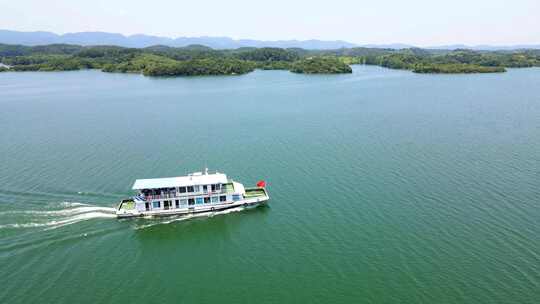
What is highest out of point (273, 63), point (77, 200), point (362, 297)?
point (273, 63)

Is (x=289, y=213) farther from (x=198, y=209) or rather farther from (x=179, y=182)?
(x=179, y=182)

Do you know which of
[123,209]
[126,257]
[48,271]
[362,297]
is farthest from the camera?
[123,209]

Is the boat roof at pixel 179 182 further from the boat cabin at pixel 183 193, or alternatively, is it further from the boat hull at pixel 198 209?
the boat hull at pixel 198 209

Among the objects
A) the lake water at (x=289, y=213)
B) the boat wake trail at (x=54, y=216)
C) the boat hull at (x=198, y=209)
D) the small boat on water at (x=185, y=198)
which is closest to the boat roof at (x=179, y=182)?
the small boat on water at (x=185, y=198)

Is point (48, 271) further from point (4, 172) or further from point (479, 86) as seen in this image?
point (479, 86)

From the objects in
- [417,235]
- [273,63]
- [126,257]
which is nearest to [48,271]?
[126,257]

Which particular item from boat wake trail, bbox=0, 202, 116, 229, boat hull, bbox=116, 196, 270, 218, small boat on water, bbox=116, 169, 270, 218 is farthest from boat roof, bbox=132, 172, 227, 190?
boat wake trail, bbox=0, 202, 116, 229
